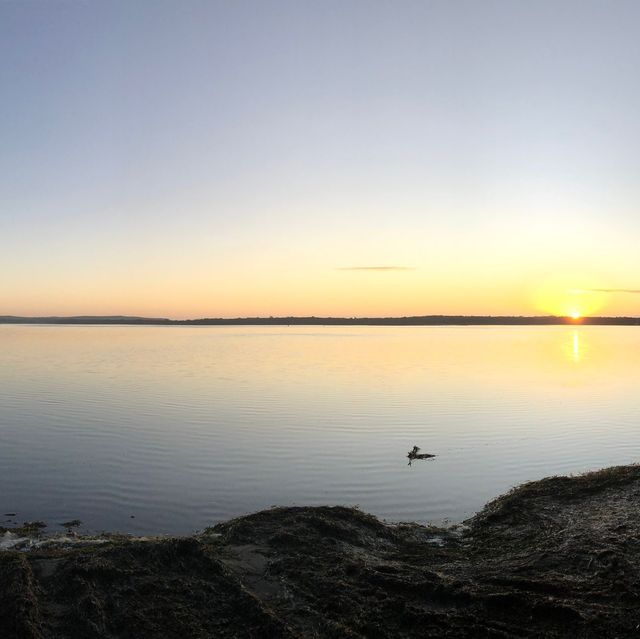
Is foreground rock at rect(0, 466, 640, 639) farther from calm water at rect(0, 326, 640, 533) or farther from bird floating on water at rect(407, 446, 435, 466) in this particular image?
bird floating on water at rect(407, 446, 435, 466)

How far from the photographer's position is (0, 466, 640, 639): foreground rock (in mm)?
6727

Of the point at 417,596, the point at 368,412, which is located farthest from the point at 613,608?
the point at 368,412

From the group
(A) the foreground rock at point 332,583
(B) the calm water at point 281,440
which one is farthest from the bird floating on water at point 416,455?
(A) the foreground rock at point 332,583

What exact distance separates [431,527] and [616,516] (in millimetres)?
3380

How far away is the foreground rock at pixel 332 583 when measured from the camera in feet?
22.1

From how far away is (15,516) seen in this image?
11859mm

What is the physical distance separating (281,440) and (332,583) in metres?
11.2

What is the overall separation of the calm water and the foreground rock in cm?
241

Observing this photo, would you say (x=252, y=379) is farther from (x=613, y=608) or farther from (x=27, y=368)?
(x=613, y=608)

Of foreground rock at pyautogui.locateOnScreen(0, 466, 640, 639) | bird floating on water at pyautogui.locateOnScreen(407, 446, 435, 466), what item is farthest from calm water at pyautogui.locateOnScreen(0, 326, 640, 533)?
foreground rock at pyautogui.locateOnScreen(0, 466, 640, 639)

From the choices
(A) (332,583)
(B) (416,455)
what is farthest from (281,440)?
(A) (332,583)

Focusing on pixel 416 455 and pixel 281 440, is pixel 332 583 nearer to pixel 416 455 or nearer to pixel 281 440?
pixel 416 455

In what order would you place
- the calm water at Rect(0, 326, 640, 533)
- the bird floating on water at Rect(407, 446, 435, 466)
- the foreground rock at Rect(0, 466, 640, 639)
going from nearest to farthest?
the foreground rock at Rect(0, 466, 640, 639)
the calm water at Rect(0, 326, 640, 533)
the bird floating on water at Rect(407, 446, 435, 466)

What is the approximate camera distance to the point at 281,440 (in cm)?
1906
